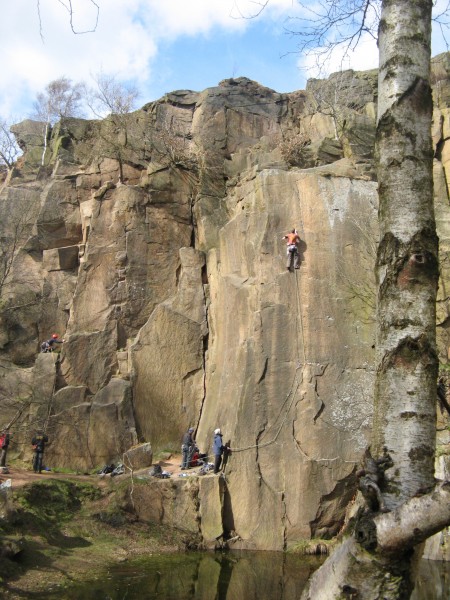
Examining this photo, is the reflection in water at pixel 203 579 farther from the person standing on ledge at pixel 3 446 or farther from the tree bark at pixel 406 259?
the tree bark at pixel 406 259

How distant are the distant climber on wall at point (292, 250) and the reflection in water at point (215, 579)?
8.25m

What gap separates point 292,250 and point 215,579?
31.5ft

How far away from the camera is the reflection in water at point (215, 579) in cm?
1181

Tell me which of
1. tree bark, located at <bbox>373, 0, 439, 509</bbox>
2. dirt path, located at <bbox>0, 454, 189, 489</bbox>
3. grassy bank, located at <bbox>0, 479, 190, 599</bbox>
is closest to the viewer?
tree bark, located at <bbox>373, 0, 439, 509</bbox>

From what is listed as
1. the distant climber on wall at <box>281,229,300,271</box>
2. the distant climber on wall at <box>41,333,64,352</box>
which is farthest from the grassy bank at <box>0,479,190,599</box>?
the distant climber on wall at <box>281,229,300,271</box>

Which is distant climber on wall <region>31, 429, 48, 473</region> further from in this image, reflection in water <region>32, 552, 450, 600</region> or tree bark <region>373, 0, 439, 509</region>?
tree bark <region>373, 0, 439, 509</region>

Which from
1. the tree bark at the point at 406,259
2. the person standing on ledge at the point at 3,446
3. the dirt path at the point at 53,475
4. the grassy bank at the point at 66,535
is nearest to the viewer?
the tree bark at the point at 406,259

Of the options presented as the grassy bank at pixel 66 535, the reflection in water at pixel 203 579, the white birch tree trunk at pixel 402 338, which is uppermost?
the white birch tree trunk at pixel 402 338

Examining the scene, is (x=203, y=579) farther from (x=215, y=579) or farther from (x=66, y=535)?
(x=66, y=535)

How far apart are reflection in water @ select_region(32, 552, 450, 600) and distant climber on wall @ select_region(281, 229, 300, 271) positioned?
27.1ft

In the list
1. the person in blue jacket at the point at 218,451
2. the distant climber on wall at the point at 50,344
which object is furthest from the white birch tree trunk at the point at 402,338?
the distant climber on wall at the point at 50,344

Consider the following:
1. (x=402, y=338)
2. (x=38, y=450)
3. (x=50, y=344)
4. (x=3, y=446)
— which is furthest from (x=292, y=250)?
(x=402, y=338)

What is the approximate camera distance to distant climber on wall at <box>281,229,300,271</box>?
18.9 metres

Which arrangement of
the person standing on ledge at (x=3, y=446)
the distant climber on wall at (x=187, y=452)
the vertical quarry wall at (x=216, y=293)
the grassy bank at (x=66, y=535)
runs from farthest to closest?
the distant climber on wall at (x=187, y=452), the person standing on ledge at (x=3, y=446), the vertical quarry wall at (x=216, y=293), the grassy bank at (x=66, y=535)
